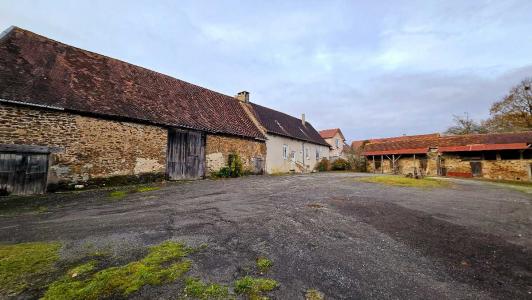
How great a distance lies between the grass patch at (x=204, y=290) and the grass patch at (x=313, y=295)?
908 mm

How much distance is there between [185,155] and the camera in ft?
50.7

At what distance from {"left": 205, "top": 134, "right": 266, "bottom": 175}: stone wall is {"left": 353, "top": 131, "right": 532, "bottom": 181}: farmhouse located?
12966 mm

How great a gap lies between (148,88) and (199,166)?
19.1ft

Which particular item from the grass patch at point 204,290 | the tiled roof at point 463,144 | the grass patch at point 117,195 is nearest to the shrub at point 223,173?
the grass patch at point 117,195

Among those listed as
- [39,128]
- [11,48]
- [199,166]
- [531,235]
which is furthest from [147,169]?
[531,235]

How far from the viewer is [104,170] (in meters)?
11.9

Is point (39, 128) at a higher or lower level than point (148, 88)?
lower

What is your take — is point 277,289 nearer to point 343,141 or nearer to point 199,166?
point 199,166

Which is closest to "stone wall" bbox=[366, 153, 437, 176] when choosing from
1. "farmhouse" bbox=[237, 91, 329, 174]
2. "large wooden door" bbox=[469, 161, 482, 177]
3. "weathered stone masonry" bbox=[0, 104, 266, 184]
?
"large wooden door" bbox=[469, 161, 482, 177]

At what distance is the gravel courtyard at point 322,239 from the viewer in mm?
3248

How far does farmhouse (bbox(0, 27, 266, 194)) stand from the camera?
9.98 meters

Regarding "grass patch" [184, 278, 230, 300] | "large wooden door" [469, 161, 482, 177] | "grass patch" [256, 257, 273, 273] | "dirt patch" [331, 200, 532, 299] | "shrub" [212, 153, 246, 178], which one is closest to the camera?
"grass patch" [184, 278, 230, 300]

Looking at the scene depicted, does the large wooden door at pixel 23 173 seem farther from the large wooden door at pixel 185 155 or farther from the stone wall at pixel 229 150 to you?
the stone wall at pixel 229 150

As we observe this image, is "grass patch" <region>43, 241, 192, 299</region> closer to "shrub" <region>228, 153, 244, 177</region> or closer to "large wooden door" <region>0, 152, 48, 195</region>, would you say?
"large wooden door" <region>0, 152, 48, 195</region>
